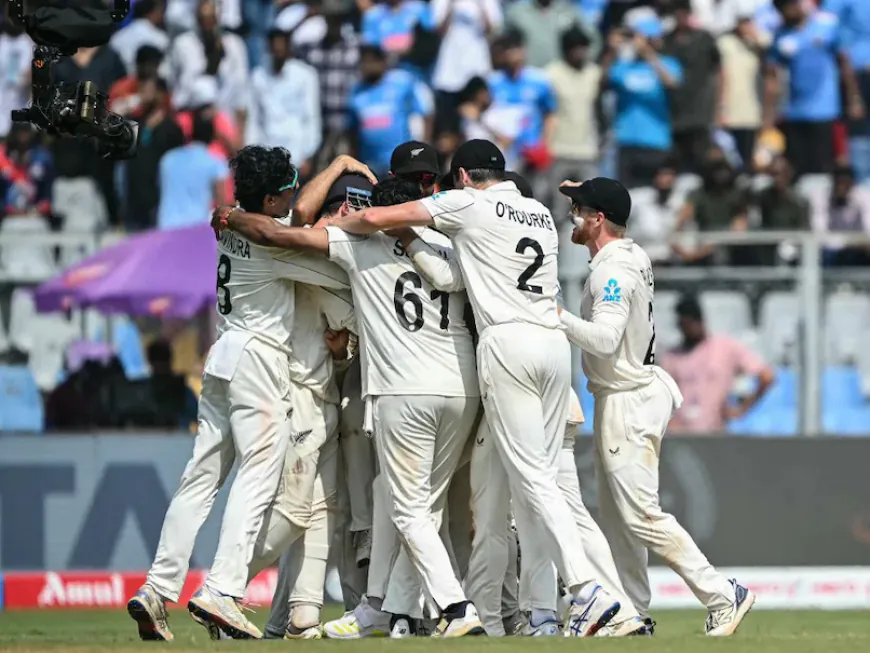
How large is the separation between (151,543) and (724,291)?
5347 mm

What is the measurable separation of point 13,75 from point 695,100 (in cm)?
721

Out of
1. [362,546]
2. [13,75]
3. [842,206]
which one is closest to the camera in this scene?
[362,546]

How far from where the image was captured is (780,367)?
47.9ft

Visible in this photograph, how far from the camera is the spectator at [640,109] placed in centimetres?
1752

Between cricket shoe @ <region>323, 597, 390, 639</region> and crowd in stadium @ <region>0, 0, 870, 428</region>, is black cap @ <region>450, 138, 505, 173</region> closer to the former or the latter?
cricket shoe @ <region>323, 597, 390, 639</region>

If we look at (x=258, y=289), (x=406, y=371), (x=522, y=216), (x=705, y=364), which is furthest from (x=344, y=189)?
(x=705, y=364)

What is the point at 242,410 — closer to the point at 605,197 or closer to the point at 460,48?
the point at 605,197

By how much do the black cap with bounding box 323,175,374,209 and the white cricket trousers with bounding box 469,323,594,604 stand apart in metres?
1.23

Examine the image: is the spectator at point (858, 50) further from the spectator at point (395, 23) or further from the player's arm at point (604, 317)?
the player's arm at point (604, 317)

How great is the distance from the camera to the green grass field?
7.95 meters

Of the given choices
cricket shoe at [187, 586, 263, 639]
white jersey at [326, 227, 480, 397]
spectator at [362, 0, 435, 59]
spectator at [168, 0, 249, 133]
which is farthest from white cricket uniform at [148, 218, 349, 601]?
spectator at [362, 0, 435, 59]

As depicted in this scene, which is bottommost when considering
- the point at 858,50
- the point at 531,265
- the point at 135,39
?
the point at 531,265

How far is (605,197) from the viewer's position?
31.7ft

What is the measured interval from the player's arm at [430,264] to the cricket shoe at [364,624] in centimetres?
186
